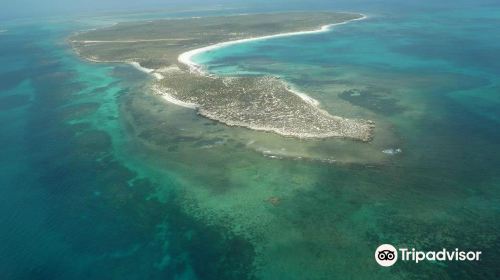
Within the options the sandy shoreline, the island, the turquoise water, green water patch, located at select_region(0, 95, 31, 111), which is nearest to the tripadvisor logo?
the turquoise water

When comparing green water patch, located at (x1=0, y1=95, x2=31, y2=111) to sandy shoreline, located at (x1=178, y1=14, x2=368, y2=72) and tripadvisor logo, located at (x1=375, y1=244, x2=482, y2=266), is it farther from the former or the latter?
tripadvisor logo, located at (x1=375, y1=244, x2=482, y2=266)

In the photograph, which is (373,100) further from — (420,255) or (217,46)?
(217,46)

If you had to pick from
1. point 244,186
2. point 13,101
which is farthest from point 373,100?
point 13,101

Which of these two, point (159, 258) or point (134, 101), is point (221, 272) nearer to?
point (159, 258)

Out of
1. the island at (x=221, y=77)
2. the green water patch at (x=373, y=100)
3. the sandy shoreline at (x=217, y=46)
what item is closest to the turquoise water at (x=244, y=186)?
the green water patch at (x=373, y=100)

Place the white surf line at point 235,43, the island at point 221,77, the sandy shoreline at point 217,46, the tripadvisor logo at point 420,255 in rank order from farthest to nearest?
the sandy shoreline at point 217,46, the white surf line at point 235,43, the island at point 221,77, the tripadvisor logo at point 420,255

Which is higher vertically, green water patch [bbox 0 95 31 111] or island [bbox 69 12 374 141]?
island [bbox 69 12 374 141]

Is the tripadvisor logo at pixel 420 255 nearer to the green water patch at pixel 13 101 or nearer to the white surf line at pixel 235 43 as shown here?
the white surf line at pixel 235 43
